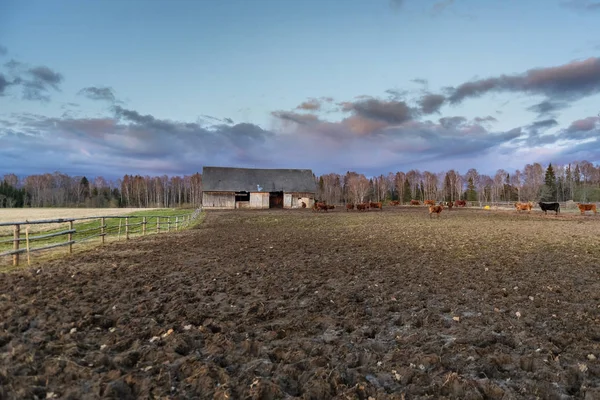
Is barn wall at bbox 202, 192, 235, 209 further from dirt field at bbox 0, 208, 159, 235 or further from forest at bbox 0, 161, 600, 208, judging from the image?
forest at bbox 0, 161, 600, 208

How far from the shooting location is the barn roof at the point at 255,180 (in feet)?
182

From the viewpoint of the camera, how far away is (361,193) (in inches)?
3541

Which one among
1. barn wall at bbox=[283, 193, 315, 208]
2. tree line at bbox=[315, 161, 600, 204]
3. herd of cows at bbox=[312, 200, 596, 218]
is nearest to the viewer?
herd of cows at bbox=[312, 200, 596, 218]

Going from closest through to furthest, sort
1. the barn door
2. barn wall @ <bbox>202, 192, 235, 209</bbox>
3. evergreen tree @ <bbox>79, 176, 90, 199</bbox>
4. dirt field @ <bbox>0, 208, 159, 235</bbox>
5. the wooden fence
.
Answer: the wooden fence → dirt field @ <bbox>0, 208, 159, 235</bbox> → barn wall @ <bbox>202, 192, 235, 209</bbox> → the barn door → evergreen tree @ <bbox>79, 176, 90, 199</bbox>

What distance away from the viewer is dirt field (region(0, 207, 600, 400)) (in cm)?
351

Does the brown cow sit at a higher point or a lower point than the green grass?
higher

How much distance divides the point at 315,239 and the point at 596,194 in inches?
3232

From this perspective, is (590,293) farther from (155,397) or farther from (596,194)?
(596,194)

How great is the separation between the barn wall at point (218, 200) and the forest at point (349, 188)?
40.7m

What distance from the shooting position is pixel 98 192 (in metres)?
112

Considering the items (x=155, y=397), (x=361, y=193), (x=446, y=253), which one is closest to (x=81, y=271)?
(x=155, y=397)

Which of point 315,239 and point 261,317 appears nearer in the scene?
point 261,317

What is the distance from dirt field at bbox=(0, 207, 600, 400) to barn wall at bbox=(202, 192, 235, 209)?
44.7 meters

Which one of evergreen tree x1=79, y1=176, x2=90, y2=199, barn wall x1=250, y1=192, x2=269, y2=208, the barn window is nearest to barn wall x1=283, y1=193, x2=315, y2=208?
barn wall x1=250, y1=192, x2=269, y2=208
